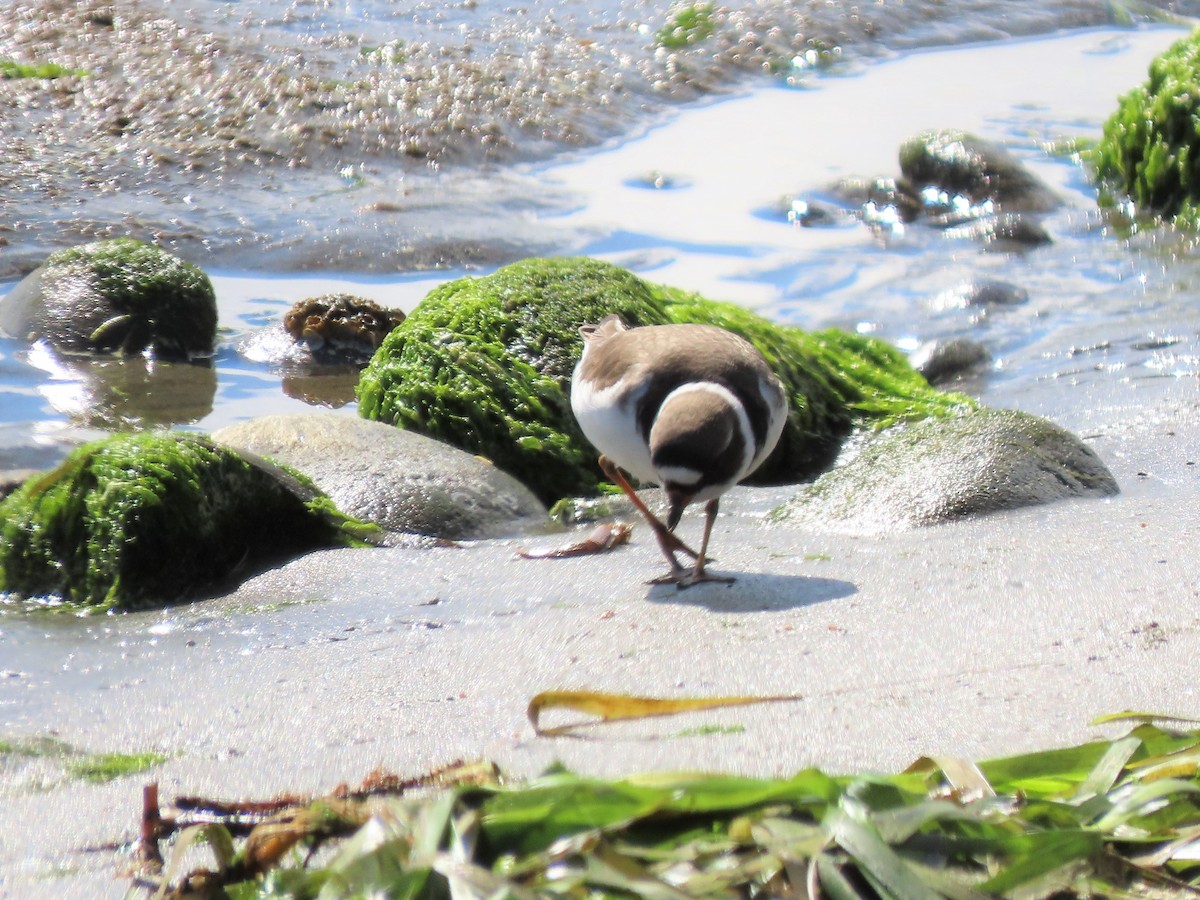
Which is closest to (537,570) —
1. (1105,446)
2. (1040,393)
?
(1105,446)

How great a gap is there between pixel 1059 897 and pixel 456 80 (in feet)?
39.8

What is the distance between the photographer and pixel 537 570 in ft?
15.5

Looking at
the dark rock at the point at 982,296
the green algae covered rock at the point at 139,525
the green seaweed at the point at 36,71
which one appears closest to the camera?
the green algae covered rock at the point at 139,525

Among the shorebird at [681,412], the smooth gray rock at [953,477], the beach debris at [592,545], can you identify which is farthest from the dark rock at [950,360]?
the shorebird at [681,412]

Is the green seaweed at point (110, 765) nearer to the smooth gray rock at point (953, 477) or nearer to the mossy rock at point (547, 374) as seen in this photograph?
the smooth gray rock at point (953, 477)

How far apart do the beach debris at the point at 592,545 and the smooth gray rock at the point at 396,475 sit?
0.59 meters

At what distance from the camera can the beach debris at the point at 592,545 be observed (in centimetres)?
502

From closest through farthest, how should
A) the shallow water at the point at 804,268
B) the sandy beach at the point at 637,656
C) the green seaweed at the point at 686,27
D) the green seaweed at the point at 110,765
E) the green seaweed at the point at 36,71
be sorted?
1. the sandy beach at the point at 637,656
2. the green seaweed at the point at 110,765
3. the shallow water at the point at 804,268
4. the green seaweed at the point at 36,71
5. the green seaweed at the point at 686,27

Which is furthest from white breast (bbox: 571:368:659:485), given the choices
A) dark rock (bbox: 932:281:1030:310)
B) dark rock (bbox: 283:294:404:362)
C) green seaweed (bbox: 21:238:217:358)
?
dark rock (bbox: 932:281:1030:310)

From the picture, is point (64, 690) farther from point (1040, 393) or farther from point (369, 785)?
point (1040, 393)

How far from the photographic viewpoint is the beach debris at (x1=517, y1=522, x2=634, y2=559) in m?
5.02

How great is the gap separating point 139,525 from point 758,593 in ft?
7.16

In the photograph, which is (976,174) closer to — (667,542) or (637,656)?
(667,542)

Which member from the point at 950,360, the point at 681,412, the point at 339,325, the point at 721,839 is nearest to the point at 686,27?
the point at 950,360
